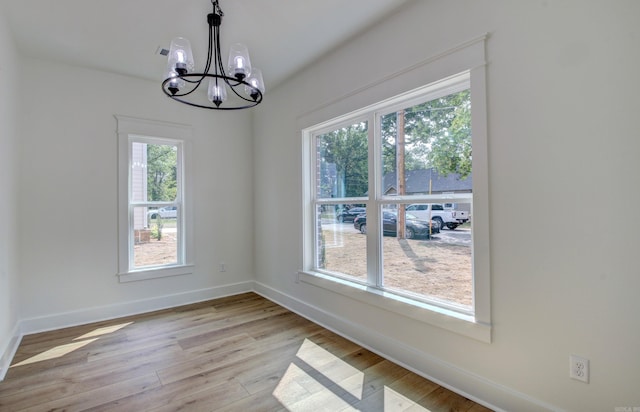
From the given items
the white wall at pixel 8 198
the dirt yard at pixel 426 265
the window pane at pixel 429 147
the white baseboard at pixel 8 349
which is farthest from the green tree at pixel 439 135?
the white baseboard at pixel 8 349

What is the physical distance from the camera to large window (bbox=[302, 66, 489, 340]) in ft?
6.95

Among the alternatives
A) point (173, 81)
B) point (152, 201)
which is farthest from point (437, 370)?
point (152, 201)

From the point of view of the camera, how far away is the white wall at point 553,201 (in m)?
1.46

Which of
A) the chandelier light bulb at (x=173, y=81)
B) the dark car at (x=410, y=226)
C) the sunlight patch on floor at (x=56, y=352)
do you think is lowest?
the sunlight patch on floor at (x=56, y=352)

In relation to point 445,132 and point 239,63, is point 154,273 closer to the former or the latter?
point 239,63

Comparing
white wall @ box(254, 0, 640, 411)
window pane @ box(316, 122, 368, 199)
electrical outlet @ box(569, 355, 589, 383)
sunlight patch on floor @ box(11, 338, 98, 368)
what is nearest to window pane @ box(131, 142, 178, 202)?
sunlight patch on floor @ box(11, 338, 98, 368)

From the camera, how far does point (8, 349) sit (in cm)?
255

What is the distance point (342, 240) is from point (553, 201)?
6.25 ft

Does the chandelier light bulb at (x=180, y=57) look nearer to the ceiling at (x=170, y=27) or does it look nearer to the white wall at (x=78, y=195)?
the ceiling at (x=170, y=27)

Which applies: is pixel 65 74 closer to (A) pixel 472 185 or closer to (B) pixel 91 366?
(B) pixel 91 366

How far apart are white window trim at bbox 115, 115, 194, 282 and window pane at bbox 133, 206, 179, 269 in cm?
9

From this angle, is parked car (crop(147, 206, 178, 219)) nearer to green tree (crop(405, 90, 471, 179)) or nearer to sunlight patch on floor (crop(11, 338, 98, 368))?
sunlight patch on floor (crop(11, 338, 98, 368))

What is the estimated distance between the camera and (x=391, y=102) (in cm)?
256

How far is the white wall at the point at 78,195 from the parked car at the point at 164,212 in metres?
0.27
